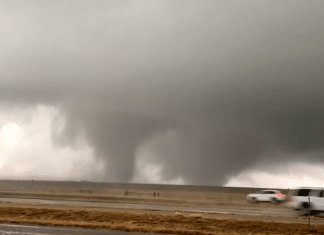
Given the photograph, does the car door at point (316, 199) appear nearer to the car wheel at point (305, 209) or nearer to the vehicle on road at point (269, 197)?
the car wheel at point (305, 209)

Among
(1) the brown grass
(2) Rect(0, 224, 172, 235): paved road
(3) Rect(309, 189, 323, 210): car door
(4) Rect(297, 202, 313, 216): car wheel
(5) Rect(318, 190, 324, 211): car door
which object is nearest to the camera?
(2) Rect(0, 224, 172, 235): paved road

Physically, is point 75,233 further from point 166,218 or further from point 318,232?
point 318,232

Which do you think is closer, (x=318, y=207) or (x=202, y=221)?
(x=202, y=221)

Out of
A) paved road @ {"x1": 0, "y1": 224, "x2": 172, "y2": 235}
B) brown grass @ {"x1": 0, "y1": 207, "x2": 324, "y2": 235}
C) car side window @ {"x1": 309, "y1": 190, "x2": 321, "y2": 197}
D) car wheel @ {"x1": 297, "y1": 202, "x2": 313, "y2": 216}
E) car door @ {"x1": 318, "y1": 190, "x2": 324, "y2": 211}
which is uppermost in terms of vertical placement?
car side window @ {"x1": 309, "y1": 190, "x2": 321, "y2": 197}

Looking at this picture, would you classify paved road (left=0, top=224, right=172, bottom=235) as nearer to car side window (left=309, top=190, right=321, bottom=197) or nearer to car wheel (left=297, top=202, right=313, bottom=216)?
car wheel (left=297, top=202, right=313, bottom=216)

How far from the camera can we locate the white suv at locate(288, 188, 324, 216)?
78.7 feet

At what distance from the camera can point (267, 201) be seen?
128 ft

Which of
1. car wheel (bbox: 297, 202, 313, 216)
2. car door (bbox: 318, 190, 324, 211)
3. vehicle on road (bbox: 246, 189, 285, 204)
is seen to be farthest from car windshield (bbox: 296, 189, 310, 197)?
vehicle on road (bbox: 246, 189, 285, 204)

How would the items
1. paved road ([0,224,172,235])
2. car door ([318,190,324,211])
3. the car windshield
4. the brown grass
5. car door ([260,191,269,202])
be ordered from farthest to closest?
car door ([260,191,269,202]) → the car windshield → car door ([318,190,324,211]) → the brown grass → paved road ([0,224,172,235])

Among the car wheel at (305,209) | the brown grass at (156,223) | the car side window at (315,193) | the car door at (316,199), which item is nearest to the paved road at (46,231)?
the brown grass at (156,223)

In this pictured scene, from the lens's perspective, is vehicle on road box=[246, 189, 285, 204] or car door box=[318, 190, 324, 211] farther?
vehicle on road box=[246, 189, 285, 204]

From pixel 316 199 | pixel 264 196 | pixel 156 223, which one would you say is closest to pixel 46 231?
pixel 156 223

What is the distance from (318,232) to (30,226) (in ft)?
51.9

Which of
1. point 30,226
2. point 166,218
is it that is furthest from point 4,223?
point 166,218
